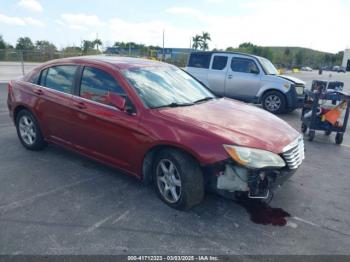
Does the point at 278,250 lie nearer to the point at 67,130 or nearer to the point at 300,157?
the point at 300,157

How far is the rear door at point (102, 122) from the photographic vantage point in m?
3.64

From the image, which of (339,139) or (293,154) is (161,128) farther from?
(339,139)

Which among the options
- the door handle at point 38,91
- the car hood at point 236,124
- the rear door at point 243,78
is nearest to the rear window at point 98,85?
the car hood at point 236,124

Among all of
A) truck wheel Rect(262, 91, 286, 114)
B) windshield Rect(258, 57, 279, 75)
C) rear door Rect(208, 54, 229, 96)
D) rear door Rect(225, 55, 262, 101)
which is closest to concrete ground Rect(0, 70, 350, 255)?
truck wheel Rect(262, 91, 286, 114)

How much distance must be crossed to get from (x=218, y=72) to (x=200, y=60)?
915mm

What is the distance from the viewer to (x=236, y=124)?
348cm

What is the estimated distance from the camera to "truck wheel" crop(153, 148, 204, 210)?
10.4ft

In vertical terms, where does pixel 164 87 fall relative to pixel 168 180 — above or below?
above

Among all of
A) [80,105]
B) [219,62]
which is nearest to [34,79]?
[80,105]

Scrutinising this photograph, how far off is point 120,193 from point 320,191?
2606 millimetres

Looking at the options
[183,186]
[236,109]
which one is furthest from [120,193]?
[236,109]

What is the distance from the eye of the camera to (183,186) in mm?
3205

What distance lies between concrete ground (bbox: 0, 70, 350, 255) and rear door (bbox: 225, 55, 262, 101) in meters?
6.06

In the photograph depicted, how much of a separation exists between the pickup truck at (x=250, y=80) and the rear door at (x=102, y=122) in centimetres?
602
